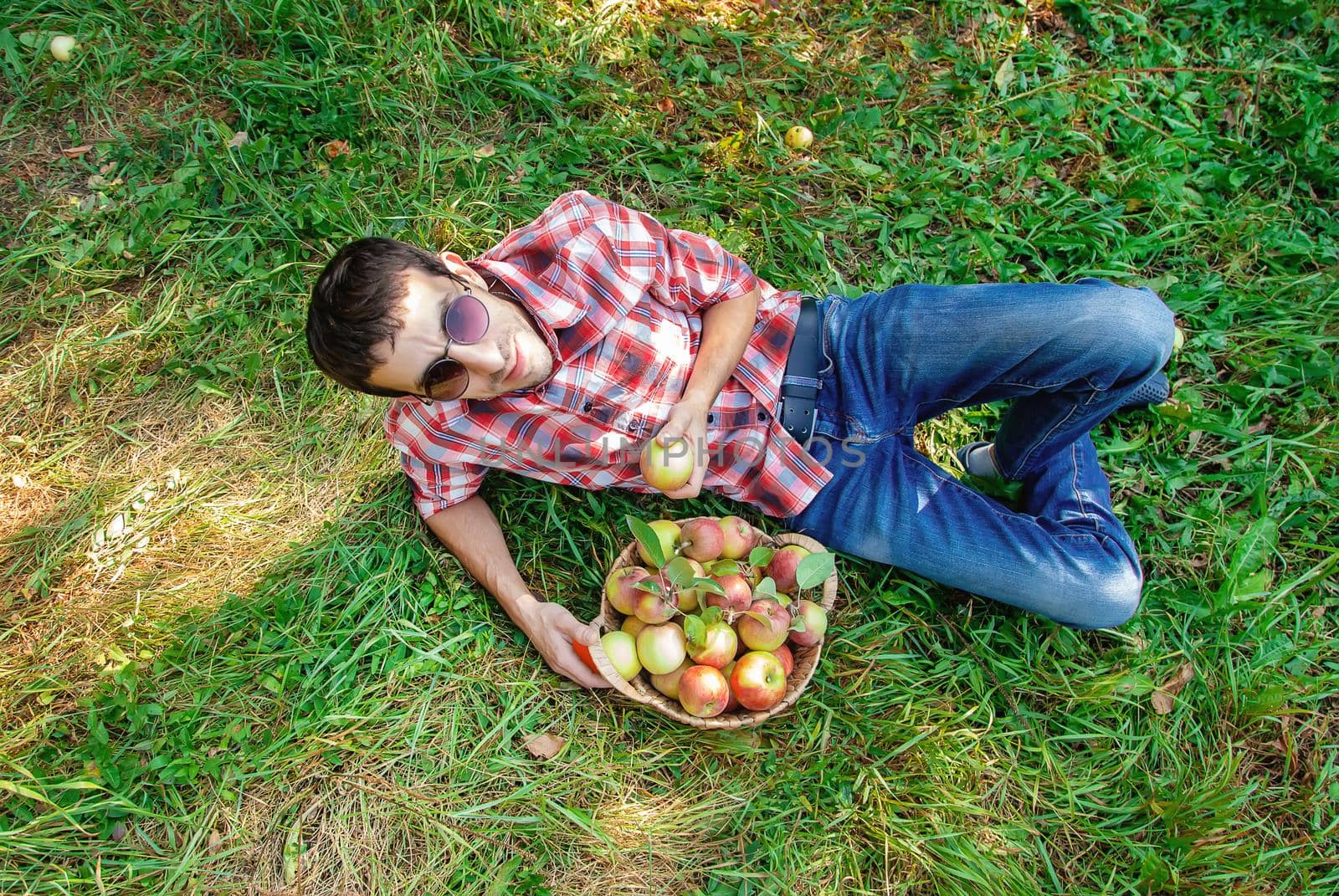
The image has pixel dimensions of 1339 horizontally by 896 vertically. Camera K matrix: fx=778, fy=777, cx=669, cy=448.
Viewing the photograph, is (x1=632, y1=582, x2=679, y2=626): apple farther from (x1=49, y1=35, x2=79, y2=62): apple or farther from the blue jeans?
(x1=49, y1=35, x2=79, y2=62): apple

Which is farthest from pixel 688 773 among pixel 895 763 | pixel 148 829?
pixel 148 829

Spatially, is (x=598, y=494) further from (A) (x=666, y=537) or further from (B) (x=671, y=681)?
(B) (x=671, y=681)

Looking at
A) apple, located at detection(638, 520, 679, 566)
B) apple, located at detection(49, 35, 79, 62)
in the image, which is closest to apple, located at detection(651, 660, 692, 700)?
apple, located at detection(638, 520, 679, 566)

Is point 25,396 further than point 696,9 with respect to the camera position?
No

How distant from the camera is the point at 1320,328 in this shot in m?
3.77

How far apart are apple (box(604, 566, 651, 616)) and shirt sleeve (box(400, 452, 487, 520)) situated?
2.25ft

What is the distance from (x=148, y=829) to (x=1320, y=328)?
5.59 metres

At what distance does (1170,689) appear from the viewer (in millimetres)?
3273

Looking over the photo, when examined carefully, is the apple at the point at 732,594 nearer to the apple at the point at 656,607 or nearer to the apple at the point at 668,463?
the apple at the point at 656,607

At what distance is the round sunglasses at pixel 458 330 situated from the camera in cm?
246

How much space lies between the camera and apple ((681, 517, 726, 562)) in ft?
9.89

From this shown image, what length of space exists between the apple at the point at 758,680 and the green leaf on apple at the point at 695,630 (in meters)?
0.21

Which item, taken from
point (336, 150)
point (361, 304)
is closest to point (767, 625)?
point (361, 304)

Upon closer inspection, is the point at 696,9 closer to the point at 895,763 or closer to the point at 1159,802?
the point at 895,763
